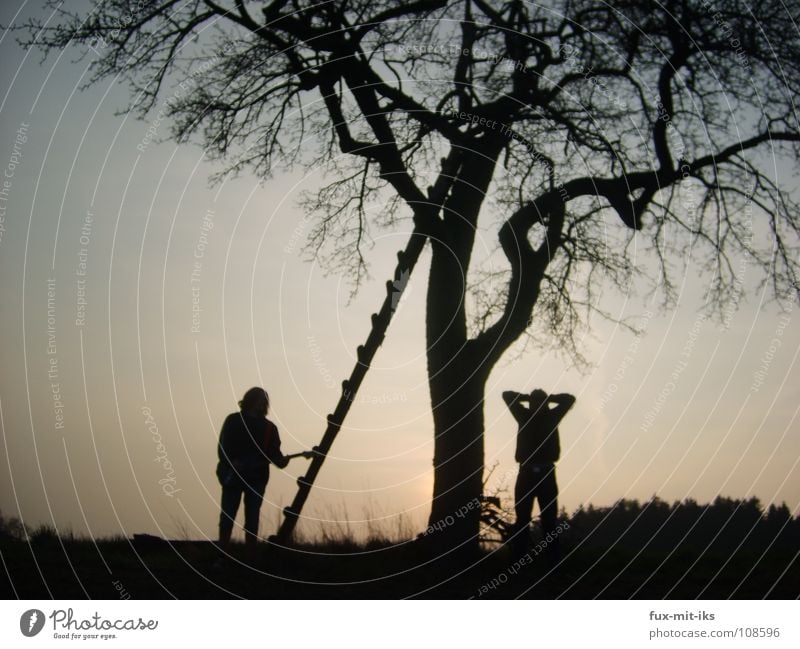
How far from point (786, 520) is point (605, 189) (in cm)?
436

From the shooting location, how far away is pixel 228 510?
930 cm

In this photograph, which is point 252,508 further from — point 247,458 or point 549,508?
point 549,508

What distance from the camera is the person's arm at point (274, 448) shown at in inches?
367

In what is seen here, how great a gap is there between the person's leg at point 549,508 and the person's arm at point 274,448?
2.76 metres

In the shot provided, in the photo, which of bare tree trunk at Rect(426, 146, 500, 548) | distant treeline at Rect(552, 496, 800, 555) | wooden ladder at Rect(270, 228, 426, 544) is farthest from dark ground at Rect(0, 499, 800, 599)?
bare tree trunk at Rect(426, 146, 500, 548)

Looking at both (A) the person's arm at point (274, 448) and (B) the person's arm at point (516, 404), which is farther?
(B) the person's arm at point (516, 404)

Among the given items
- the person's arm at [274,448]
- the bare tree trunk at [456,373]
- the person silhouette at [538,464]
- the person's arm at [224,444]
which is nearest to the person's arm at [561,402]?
the person silhouette at [538,464]

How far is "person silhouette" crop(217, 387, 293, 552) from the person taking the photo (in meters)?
9.24

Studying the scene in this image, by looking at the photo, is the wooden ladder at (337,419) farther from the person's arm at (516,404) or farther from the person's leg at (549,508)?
the person's leg at (549,508)

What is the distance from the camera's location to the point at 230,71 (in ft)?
34.7

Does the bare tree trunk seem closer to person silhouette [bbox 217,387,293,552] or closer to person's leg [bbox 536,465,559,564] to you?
person's leg [bbox 536,465,559,564]

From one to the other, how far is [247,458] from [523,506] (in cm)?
302
